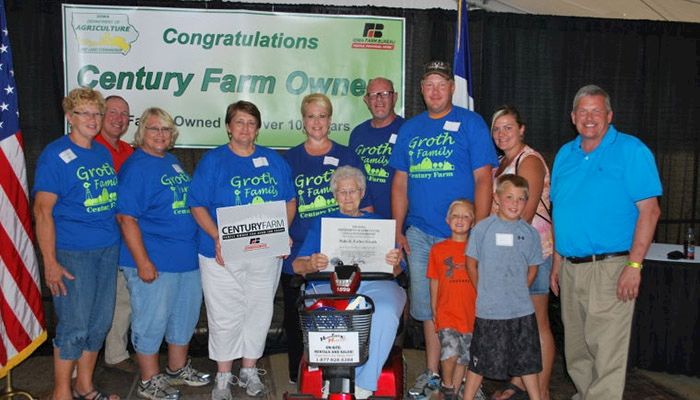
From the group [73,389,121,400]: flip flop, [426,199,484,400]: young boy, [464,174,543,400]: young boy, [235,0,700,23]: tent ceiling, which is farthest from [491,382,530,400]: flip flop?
[235,0,700,23]: tent ceiling

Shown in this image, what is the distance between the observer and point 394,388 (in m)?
3.69

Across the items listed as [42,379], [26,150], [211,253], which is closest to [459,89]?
[211,253]

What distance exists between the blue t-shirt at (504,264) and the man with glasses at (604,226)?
0.90 ft

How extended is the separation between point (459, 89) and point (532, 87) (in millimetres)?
869

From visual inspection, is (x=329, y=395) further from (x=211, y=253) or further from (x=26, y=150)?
(x=26, y=150)

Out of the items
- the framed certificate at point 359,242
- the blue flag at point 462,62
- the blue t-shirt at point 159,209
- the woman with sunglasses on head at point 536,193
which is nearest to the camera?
the framed certificate at point 359,242

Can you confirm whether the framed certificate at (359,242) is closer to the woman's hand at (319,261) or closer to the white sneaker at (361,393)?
the woman's hand at (319,261)

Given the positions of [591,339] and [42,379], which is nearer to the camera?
[591,339]

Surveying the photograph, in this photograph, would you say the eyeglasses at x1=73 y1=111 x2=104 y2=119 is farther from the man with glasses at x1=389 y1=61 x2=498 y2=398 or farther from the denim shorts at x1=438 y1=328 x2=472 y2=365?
the denim shorts at x1=438 y1=328 x2=472 y2=365

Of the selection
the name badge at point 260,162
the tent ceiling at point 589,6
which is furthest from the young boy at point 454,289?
the tent ceiling at point 589,6

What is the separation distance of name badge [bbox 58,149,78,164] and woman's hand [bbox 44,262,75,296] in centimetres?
61

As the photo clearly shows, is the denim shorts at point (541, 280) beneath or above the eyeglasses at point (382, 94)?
beneath

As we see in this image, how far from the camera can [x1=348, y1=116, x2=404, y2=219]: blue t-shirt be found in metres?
4.63

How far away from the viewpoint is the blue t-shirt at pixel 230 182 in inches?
162
